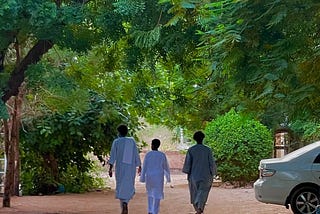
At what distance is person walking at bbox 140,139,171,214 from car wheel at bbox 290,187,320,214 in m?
2.55

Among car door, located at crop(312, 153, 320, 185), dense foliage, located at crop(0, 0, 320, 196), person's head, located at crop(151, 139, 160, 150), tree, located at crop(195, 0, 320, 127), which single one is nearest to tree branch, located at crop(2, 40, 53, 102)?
dense foliage, located at crop(0, 0, 320, 196)

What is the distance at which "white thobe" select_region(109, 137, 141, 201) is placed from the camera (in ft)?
38.5

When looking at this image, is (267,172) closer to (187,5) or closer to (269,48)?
(187,5)

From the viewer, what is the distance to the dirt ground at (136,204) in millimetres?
14500

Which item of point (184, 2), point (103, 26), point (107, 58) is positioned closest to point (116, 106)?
point (107, 58)

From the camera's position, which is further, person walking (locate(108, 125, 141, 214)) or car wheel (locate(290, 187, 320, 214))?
car wheel (locate(290, 187, 320, 214))

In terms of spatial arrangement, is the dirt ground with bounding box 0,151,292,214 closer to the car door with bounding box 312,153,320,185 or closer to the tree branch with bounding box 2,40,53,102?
the car door with bounding box 312,153,320,185

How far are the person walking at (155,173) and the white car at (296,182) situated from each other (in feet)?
7.19

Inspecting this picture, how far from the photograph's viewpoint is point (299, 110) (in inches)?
245

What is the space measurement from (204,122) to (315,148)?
546 inches

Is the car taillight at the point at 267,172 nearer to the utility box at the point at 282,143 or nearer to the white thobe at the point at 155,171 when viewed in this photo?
the white thobe at the point at 155,171

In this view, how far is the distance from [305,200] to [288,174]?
0.57 metres

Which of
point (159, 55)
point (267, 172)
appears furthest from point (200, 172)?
point (159, 55)

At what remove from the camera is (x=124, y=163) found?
1176cm
